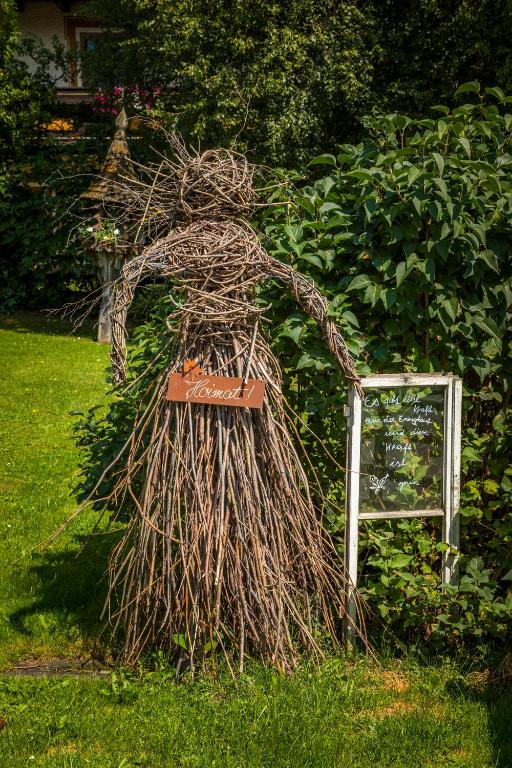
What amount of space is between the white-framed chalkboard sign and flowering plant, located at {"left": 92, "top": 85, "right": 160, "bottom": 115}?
1335 centimetres

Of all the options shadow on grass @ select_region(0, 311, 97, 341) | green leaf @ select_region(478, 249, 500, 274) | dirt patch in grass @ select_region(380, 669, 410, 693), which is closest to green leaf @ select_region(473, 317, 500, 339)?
green leaf @ select_region(478, 249, 500, 274)

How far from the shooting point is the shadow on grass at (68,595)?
15.1ft

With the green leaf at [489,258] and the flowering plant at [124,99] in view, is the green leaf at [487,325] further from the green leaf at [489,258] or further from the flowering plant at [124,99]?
the flowering plant at [124,99]

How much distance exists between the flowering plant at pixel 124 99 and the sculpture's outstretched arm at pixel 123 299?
13.2 meters

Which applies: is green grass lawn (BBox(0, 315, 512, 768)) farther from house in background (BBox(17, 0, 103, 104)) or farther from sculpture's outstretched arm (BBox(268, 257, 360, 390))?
house in background (BBox(17, 0, 103, 104))

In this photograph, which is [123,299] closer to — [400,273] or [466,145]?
[400,273]

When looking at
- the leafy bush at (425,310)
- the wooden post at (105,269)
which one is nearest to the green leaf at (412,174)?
the leafy bush at (425,310)

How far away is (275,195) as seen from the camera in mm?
4516

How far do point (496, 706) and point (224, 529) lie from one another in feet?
4.45

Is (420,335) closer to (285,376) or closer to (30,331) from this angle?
(285,376)

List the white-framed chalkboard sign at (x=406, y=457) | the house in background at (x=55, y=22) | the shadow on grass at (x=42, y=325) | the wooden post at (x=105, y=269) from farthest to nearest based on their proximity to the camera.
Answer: the house in background at (x=55, y=22), the shadow on grass at (x=42, y=325), the wooden post at (x=105, y=269), the white-framed chalkboard sign at (x=406, y=457)

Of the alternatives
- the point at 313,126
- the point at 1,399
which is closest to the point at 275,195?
the point at 1,399

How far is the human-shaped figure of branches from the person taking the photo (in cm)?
381

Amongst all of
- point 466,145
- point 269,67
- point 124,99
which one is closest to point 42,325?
point 124,99
